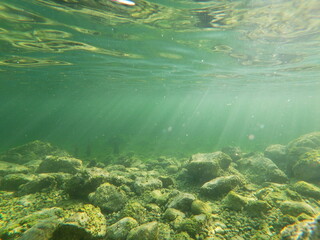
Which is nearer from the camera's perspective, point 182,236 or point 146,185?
point 182,236

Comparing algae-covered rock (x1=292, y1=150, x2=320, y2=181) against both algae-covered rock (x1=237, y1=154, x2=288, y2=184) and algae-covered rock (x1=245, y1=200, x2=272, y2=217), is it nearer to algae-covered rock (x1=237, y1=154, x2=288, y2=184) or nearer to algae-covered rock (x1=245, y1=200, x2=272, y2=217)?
algae-covered rock (x1=237, y1=154, x2=288, y2=184)

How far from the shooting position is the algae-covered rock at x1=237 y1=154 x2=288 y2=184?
332 inches

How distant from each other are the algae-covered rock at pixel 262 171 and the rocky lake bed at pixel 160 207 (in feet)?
0.16

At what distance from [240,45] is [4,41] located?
16.5 meters

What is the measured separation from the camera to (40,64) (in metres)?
18.0

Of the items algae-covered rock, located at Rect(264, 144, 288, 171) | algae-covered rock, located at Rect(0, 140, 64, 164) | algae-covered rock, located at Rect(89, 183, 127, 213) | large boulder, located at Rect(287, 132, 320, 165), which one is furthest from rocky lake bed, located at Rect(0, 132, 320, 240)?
algae-covered rock, located at Rect(0, 140, 64, 164)

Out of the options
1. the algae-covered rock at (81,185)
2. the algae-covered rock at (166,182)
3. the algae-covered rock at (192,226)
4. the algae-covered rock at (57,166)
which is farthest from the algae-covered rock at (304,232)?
the algae-covered rock at (57,166)

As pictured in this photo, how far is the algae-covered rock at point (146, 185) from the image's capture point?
6.71 metres

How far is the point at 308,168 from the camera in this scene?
28.0 ft

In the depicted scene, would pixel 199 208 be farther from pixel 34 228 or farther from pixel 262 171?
pixel 262 171

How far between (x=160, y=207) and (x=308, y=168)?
770 cm

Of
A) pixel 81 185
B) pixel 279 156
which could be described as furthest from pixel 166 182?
pixel 279 156

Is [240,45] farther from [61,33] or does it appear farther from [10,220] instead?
[10,220]

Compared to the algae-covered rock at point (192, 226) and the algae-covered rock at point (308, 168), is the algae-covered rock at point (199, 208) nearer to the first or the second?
the algae-covered rock at point (192, 226)
